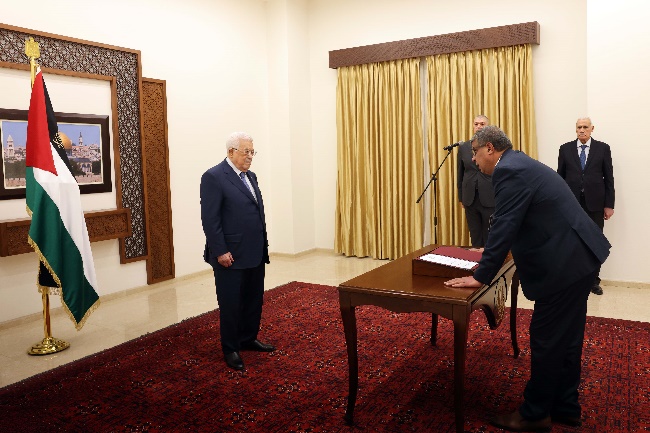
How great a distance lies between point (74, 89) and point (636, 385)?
16.0 ft

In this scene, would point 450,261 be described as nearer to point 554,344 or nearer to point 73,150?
point 554,344

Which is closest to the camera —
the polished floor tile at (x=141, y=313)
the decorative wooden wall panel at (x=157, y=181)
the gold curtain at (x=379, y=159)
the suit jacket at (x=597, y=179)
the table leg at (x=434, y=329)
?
the table leg at (x=434, y=329)

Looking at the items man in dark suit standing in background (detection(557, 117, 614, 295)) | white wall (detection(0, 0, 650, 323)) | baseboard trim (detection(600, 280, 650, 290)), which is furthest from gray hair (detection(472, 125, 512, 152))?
baseboard trim (detection(600, 280, 650, 290))

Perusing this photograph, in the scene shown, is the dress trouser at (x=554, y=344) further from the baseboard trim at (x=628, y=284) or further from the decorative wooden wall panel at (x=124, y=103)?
the decorative wooden wall panel at (x=124, y=103)

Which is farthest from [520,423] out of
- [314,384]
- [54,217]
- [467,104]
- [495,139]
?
[467,104]

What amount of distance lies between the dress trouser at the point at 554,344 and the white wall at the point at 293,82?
328 centimetres

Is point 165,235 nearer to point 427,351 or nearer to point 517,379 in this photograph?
point 427,351

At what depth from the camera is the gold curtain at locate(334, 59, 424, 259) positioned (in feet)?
21.7

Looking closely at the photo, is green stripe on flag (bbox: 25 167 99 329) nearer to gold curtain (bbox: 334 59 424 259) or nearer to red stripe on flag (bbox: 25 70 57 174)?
red stripe on flag (bbox: 25 70 57 174)

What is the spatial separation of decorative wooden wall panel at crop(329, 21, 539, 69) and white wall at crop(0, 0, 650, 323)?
0.19m

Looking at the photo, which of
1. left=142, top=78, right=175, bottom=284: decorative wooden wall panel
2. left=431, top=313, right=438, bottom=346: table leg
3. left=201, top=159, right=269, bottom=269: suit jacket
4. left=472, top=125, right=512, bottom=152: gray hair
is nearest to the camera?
left=472, top=125, right=512, bottom=152: gray hair

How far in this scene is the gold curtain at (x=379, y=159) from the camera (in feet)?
21.7

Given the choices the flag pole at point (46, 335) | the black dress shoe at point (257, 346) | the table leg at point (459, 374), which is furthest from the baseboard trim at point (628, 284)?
the flag pole at point (46, 335)

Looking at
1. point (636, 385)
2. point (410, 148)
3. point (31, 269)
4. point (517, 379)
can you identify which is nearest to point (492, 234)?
point (517, 379)
